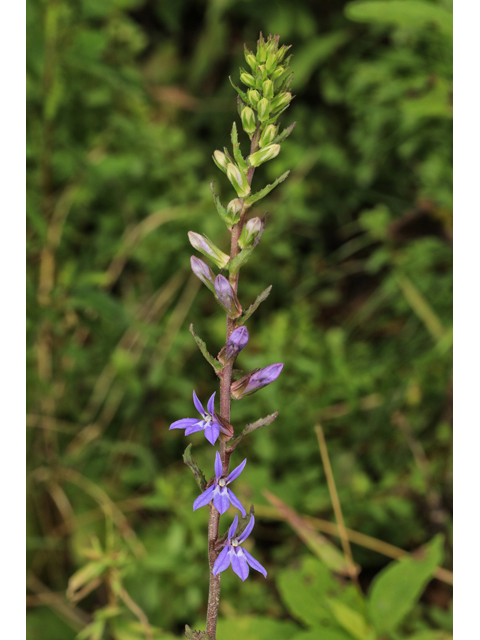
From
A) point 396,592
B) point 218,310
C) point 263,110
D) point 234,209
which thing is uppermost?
point 263,110

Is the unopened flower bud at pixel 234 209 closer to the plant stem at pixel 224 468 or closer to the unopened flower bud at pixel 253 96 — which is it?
the plant stem at pixel 224 468

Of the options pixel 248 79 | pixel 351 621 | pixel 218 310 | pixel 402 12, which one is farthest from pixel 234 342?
pixel 402 12

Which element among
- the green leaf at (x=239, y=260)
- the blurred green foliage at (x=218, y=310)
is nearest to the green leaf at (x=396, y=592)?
the blurred green foliage at (x=218, y=310)

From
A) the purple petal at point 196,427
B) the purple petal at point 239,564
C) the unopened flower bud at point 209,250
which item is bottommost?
the purple petal at point 239,564

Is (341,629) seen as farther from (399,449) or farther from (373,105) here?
(373,105)

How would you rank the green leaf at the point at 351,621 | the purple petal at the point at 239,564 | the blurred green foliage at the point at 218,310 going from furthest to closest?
the blurred green foliage at the point at 218,310, the green leaf at the point at 351,621, the purple petal at the point at 239,564

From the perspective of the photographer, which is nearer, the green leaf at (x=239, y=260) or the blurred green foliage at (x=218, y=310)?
the green leaf at (x=239, y=260)

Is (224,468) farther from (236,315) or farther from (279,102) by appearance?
(279,102)
